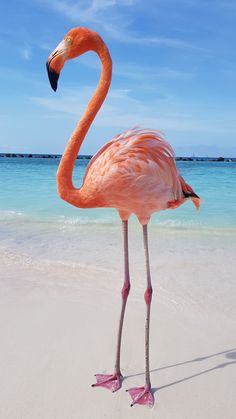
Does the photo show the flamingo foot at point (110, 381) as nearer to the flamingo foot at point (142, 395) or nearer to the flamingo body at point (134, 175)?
the flamingo foot at point (142, 395)

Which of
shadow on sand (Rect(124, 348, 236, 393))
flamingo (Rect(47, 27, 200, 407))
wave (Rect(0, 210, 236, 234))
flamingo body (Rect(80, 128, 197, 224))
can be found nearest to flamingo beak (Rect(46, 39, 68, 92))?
flamingo (Rect(47, 27, 200, 407))

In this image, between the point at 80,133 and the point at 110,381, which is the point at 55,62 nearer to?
the point at 80,133

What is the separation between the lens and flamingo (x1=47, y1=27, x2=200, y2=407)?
2.38 meters

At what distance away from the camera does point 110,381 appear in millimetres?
2539

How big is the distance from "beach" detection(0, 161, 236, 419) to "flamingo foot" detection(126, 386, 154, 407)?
39mm

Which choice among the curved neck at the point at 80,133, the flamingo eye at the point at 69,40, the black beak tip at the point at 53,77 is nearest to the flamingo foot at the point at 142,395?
the curved neck at the point at 80,133

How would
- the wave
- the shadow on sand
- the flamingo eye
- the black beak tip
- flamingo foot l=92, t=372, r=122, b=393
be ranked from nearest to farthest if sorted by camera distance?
the black beak tip → the flamingo eye → flamingo foot l=92, t=372, r=122, b=393 → the shadow on sand → the wave

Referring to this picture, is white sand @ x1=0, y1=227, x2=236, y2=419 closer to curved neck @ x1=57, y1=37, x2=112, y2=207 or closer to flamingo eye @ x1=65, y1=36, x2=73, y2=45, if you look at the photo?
curved neck @ x1=57, y1=37, x2=112, y2=207

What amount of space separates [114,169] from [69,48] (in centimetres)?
72

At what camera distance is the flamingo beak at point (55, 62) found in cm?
217

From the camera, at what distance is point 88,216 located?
340 inches

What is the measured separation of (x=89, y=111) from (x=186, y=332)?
6.12 feet

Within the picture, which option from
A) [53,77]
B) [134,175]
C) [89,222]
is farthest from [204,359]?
[89,222]

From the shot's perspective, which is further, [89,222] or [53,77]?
[89,222]
